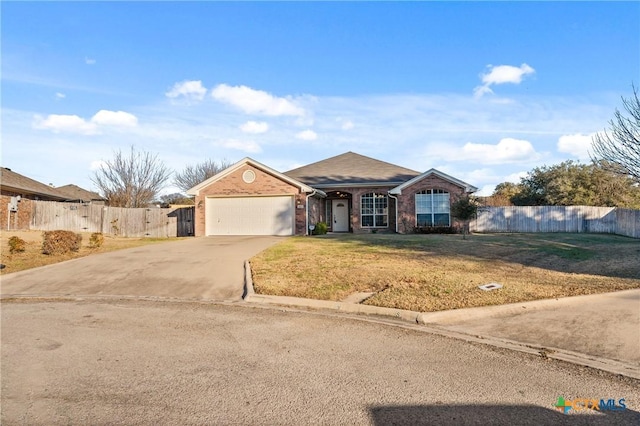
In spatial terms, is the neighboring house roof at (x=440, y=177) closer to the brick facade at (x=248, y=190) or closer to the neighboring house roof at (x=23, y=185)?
the brick facade at (x=248, y=190)

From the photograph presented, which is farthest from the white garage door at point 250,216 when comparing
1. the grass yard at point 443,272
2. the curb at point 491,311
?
the curb at point 491,311

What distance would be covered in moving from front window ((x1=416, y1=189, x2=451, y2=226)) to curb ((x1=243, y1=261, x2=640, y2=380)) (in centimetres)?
1695

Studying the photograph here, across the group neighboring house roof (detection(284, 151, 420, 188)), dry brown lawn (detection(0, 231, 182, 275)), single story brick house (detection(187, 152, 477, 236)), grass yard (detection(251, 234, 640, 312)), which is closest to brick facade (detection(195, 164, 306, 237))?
single story brick house (detection(187, 152, 477, 236))

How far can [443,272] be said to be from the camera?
9609mm

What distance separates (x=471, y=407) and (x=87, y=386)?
143 inches

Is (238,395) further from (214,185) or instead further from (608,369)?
(214,185)

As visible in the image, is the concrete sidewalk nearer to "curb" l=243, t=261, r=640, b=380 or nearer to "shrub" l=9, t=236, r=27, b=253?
"curb" l=243, t=261, r=640, b=380

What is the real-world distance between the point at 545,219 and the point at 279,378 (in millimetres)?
26802

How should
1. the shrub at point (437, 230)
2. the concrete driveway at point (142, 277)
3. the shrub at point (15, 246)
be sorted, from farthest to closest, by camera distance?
the shrub at point (437, 230) < the shrub at point (15, 246) < the concrete driveway at point (142, 277)

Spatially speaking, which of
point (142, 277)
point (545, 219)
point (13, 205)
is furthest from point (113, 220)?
point (545, 219)

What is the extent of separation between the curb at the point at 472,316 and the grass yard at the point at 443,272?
0.89 ft

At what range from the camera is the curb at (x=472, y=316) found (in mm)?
4547

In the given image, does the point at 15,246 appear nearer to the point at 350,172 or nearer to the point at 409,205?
the point at 350,172

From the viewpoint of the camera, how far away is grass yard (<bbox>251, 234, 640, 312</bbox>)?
7520 millimetres
